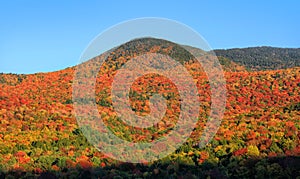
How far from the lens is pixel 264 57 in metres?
123

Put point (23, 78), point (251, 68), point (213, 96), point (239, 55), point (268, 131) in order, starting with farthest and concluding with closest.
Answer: point (239, 55) < point (251, 68) < point (23, 78) < point (213, 96) < point (268, 131)

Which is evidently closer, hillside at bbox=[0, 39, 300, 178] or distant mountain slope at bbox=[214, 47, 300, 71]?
hillside at bbox=[0, 39, 300, 178]

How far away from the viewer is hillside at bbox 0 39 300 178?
31114 millimetres

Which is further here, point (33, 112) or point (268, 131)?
point (33, 112)

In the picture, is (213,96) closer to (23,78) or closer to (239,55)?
(23,78)

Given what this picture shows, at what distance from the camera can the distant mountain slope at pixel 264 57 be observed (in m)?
112

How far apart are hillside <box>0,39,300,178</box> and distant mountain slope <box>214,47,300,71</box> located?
92.3ft

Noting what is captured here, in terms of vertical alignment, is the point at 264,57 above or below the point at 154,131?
above

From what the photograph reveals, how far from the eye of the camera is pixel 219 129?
44188 millimetres

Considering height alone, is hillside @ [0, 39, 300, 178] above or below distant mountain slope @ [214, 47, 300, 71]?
below

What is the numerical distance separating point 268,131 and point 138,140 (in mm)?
13439

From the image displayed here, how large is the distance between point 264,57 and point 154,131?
81468 mm

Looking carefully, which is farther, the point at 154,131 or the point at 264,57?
the point at 264,57

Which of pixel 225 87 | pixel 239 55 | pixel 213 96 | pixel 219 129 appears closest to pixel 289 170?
pixel 219 129
